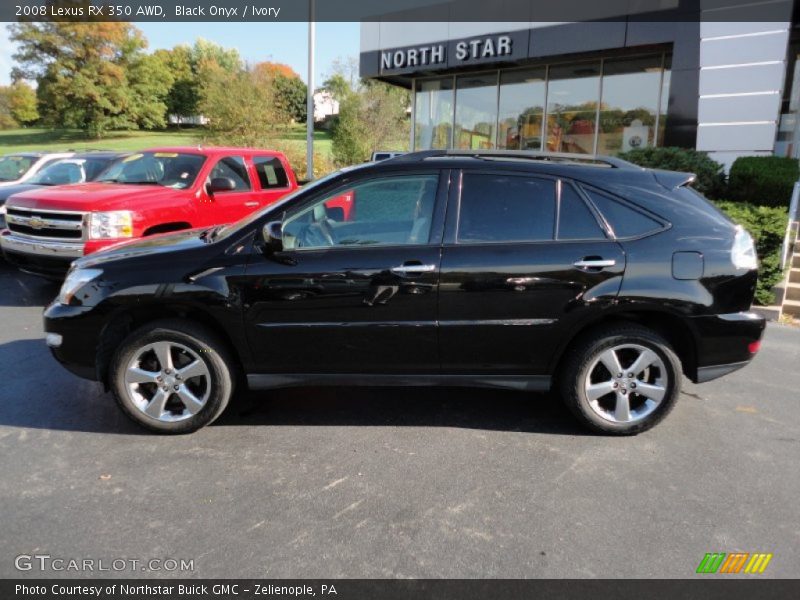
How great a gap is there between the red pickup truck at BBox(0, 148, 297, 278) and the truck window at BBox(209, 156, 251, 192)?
0.01 metres

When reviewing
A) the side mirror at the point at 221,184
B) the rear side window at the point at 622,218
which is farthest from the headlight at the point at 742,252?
the side mirror at the point at 221,184

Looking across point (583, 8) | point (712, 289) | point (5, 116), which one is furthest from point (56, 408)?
point (5, 116)

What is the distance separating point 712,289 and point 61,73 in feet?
204

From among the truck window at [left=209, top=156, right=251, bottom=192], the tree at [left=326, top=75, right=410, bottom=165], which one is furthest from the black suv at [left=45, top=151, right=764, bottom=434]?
the tree at [left=326, top=75, right=410, bottom=165]

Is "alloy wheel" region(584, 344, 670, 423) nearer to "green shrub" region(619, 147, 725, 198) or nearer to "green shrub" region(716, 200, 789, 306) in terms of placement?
"green shrub" region(716, 200, 789, 306)

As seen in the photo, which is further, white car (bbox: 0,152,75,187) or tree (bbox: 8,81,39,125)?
tree (bbox: 8,81,39,125)

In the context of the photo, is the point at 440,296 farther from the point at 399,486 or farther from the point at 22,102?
the point at 22,102

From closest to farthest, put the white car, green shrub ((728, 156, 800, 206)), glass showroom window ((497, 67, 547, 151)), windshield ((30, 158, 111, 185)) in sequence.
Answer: green shrub ((728, 156, 800, 206)) < windshield ((30, 158, 111, 185)) < the white car < glass showroom window ((497, 67, 547, 151))

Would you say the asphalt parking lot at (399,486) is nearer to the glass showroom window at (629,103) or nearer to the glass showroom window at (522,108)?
the glass showroom window at (629,103)

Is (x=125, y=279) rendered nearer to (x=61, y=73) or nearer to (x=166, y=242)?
(x=166, y=242)

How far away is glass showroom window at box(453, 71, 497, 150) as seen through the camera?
17.1 meters

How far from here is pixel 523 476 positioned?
3289 mm

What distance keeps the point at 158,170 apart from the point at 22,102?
231 ft

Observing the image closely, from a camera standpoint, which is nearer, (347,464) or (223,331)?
(347,464)
